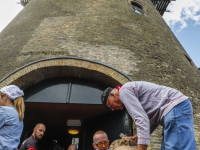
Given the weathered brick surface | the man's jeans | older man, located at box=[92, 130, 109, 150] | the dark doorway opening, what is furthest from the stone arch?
the man's jeans

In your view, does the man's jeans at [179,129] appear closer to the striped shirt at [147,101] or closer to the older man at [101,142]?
the striped shirt at [147,101]

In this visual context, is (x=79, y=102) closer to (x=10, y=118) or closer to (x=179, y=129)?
(x=10, y=118)

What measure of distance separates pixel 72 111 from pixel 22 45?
291 centimetres

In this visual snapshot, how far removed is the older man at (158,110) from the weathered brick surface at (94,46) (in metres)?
2.78

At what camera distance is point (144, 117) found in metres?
1.63

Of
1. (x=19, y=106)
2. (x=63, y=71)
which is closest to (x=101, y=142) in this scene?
(x=19, y=106)

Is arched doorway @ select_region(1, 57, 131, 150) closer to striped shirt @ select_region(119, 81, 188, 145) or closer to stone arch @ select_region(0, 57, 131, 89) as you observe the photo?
stone arch @ select_region(0, 57, 131, 89)

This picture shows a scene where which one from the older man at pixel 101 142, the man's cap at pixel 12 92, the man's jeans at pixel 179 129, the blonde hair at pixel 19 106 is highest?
the man's cap at pixel 12 92

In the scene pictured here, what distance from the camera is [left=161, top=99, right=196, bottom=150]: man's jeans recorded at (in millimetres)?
1512

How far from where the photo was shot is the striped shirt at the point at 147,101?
5.45ft

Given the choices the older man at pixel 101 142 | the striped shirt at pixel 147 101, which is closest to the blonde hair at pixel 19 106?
the striped shirt at pixel 147 101

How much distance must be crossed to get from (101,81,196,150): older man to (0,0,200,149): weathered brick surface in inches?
109

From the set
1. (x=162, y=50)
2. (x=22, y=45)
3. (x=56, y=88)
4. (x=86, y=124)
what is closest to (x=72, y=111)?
(x=86, y=124)

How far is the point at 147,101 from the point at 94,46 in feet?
14.0
